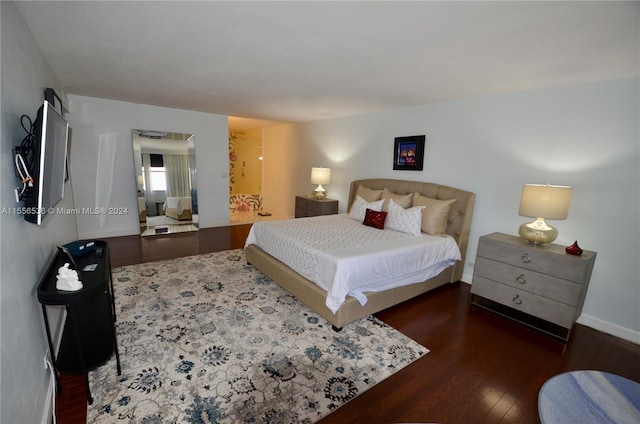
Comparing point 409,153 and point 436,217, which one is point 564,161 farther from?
point 409,153

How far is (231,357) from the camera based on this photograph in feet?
6.79

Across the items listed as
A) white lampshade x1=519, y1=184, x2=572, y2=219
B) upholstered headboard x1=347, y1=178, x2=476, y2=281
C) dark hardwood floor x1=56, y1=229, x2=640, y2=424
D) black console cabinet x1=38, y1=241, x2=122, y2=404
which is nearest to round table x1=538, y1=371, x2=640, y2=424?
dark hardwood floor x1=56, y1=229, x2=640, y2=424

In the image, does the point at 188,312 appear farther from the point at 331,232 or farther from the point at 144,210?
the point at 144,210

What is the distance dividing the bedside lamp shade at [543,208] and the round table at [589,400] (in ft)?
4.98

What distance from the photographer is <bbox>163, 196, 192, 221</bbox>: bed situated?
5359 millimetres

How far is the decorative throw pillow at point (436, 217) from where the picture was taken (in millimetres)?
3408

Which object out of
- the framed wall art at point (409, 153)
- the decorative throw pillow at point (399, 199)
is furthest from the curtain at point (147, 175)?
the framed wall art at point (409, 153)

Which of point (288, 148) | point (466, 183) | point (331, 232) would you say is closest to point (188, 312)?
point (331, 232)

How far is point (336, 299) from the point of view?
7.70ft

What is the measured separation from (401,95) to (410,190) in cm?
132

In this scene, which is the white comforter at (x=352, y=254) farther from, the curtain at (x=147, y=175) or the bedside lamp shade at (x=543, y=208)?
the curtain at (x=147, y=175)

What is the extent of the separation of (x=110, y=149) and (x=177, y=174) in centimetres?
109

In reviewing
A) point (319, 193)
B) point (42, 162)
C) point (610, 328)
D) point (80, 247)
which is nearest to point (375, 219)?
point (319, 193)

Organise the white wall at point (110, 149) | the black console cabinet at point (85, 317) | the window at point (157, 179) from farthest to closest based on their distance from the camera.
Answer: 1. the window at point (157, 179)
2. the white wall at point (110, 149)
3. the black console cabinet at point (85, 317)
